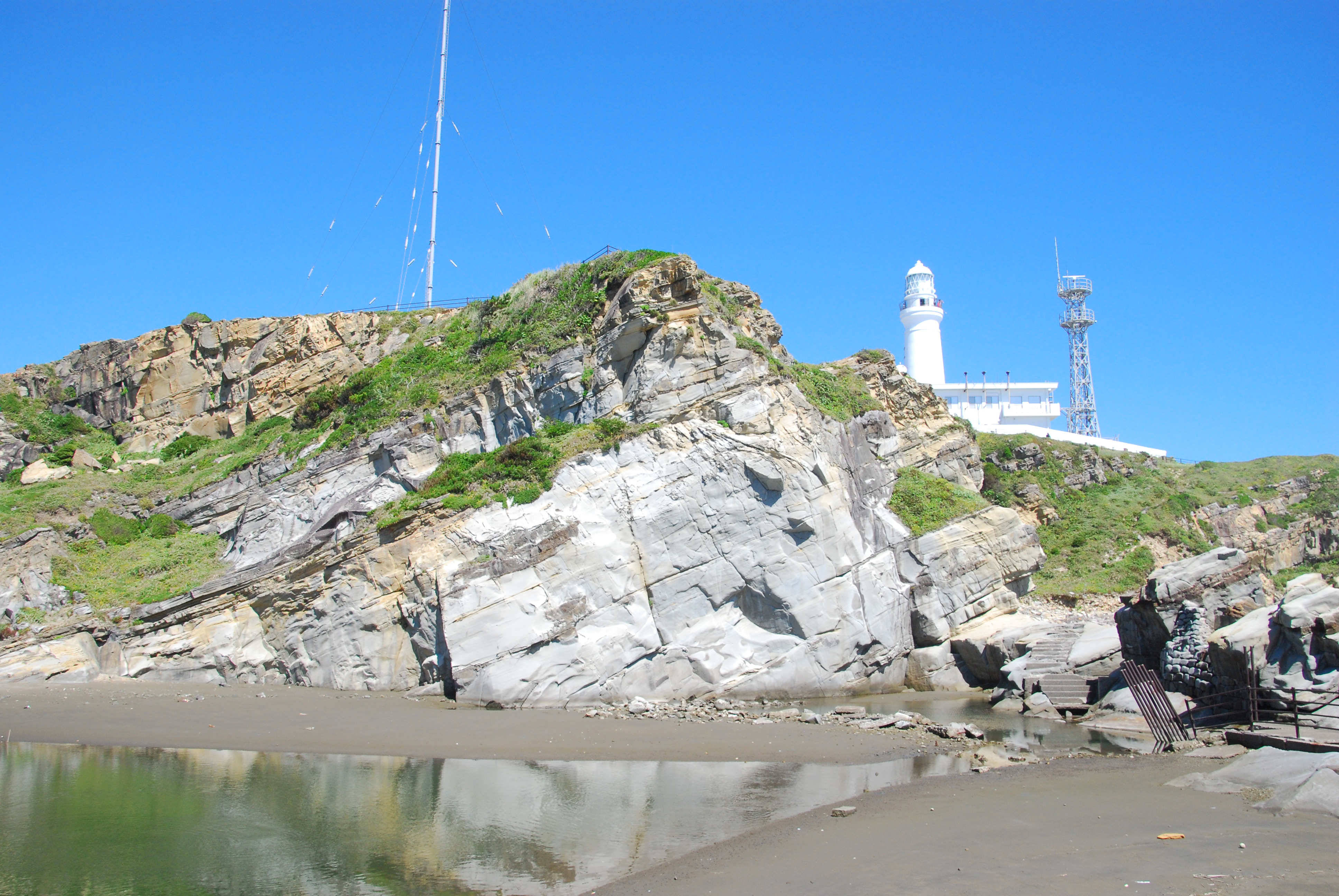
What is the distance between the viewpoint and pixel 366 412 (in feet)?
80.8

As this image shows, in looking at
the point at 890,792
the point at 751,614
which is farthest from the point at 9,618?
the point at 890,792

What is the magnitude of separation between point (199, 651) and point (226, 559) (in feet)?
14.8

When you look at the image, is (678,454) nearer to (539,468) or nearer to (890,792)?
(539,468)

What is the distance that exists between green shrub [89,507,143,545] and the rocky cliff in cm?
114

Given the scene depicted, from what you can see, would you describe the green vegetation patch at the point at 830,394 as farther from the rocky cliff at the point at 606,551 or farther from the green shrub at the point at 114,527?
the green shrub at the point at 114,527

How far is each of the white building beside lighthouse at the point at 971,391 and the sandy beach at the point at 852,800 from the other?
34060 mm

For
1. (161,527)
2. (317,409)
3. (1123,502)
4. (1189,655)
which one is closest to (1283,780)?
(1189,655)

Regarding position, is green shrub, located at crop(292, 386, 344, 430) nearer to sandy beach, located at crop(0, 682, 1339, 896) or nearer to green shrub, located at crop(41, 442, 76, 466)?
green shrub, located at crop(41, 442, 76, 466)

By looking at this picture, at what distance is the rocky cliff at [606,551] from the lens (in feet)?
57.8

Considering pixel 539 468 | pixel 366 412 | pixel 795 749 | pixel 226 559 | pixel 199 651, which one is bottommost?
pixel 795 749

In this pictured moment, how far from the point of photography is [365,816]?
933 cm

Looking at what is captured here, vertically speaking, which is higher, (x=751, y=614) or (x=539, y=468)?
(x=539, y=468)

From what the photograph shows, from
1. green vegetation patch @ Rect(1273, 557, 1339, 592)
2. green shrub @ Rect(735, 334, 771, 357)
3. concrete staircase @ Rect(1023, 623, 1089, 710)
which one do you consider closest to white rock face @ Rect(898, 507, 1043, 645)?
concrete staircase @ Rect(1023, 623, 1089, 710)

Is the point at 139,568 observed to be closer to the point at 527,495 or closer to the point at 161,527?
the point at 161,527
